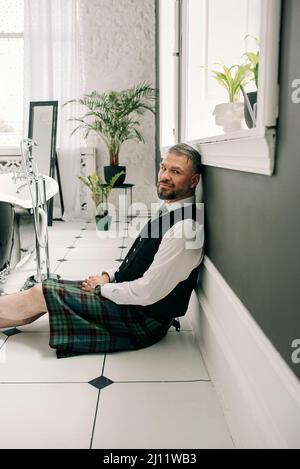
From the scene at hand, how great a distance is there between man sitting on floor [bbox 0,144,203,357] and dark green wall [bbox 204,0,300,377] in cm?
44

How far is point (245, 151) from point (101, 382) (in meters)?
1.17

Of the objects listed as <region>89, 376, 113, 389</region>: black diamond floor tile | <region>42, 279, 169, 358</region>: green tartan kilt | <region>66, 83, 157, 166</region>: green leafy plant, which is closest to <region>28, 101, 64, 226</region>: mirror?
<region>66, 83, 157, 166</region>: green leafy plant

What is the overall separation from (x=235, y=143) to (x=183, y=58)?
163 cm

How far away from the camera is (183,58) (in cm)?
283

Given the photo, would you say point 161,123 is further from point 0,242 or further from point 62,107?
point 0,242

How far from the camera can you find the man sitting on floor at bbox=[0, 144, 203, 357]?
2.03 m

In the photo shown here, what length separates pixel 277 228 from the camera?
112 centimetres

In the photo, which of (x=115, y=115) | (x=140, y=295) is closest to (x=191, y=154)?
(x=140, y=295)

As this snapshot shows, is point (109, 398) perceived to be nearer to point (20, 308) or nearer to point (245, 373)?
point (245, 373)

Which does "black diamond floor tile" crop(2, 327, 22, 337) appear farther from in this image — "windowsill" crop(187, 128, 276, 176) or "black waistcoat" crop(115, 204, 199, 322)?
"windowsill" crop(187, 128, 276, 176)

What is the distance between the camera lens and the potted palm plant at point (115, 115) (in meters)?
5.64

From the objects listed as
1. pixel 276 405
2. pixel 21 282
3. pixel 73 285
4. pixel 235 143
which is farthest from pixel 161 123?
pixel 276 405

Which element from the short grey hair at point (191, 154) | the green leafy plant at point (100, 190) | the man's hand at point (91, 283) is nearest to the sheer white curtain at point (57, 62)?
the green leafy plant at point (100, 190)
